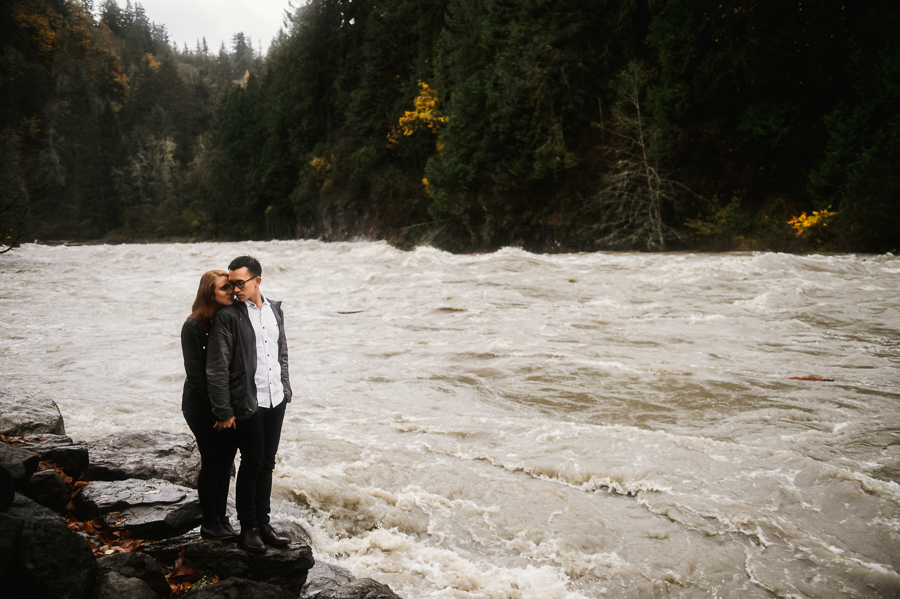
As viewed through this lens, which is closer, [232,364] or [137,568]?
[137,568]

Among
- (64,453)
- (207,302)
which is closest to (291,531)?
(207,302)

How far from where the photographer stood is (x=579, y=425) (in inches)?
253

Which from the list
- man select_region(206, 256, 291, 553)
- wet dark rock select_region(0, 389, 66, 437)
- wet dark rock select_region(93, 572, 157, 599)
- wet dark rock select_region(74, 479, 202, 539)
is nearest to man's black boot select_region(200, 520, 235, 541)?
man select_region(206, 256, 291, 553)

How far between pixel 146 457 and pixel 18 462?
1.13 m

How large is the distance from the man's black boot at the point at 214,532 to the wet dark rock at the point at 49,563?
2.16 ft

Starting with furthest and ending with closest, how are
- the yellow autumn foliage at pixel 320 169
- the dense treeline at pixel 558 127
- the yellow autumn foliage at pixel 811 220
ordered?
the yellow autumn foliage at pixel 320 169 → the dense treeline at pixel 558 127 → the yellow autumn foliage at pixel 811 220

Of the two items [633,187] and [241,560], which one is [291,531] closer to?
[241,560]

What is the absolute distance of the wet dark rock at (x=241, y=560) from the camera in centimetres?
333

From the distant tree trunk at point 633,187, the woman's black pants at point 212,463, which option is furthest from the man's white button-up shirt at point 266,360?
the distant tree trunk at point 633,187

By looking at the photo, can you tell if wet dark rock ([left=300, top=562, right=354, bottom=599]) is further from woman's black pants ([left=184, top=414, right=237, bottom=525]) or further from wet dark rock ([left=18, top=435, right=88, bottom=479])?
wet dark rock ([left=18, top=435, right=88, bottom=479])

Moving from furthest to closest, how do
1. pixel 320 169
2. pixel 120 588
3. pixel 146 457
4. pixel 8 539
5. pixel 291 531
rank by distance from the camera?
pixel 320 169 < pixel 146 457 < pixel 291 531 < pixel 120 588 < pixel 8 539

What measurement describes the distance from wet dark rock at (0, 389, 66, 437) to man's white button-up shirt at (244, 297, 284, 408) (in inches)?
107

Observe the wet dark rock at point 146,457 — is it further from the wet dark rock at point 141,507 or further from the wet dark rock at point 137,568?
the wet dark rock at point 137,568

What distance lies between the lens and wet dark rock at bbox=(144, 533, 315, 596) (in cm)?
333
